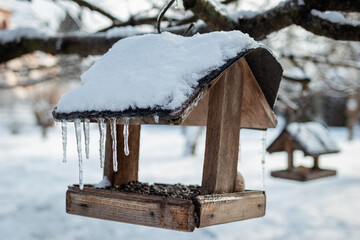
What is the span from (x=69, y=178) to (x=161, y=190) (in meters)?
6.75

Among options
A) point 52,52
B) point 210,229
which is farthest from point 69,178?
point 52,52

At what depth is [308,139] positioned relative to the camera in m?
4.71

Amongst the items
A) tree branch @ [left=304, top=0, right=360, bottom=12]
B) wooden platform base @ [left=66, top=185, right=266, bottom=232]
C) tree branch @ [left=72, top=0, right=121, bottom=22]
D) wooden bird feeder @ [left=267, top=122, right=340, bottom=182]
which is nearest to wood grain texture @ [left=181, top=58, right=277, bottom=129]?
wooden platform base @ [left=66, top=185, right=266, bottom=232]

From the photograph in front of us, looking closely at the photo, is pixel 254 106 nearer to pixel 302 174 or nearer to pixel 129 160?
pixel 129 160

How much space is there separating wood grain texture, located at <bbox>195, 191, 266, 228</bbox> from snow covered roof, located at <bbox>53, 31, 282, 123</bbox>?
49cm

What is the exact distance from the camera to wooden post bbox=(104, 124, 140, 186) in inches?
87.1

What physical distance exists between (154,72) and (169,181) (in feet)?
21.2

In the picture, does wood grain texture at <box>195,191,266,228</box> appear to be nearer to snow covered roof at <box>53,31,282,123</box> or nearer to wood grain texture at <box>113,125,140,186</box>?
snow covered roof at <box>53,31,282,123</box>

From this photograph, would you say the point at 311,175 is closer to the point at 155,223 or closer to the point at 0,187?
the point at 155,223

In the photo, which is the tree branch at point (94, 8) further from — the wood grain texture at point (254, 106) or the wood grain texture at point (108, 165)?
the wood grain texture at point (254, 106)

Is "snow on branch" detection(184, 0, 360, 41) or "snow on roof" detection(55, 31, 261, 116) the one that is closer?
"snow on roof" detection(55, 31, 261, 116)

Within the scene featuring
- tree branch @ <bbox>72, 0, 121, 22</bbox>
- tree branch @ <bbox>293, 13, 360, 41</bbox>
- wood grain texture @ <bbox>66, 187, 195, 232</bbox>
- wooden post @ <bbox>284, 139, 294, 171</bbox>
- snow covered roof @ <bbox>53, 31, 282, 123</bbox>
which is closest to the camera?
snow covered roof @ <bbox>53, 31, 282, 123</bbox>

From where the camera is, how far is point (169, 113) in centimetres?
135

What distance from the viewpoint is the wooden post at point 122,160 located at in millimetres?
2213
